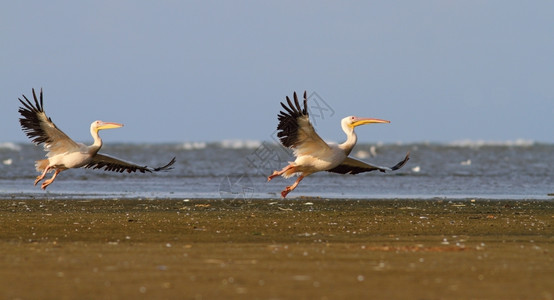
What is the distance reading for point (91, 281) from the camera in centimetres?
732

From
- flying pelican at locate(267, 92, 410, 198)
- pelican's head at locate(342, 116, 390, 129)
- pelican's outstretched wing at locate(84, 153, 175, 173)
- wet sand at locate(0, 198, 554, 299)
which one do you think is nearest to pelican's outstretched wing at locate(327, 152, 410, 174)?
flying pelican at locate(267, 92, 410, 198)

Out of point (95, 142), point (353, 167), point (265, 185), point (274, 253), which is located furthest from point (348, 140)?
point (265, 185)

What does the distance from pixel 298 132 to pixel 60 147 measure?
5695 mm

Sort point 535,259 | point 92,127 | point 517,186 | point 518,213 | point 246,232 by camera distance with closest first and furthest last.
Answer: point 535,259 < point 246,232 < point 518,213 < point 92,127 < point 517,186

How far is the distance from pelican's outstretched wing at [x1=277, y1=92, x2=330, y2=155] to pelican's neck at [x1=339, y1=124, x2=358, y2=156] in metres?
0.39

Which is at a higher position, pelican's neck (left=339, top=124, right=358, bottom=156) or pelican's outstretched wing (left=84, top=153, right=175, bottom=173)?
pelican's neck (left=339, top=124, right=358, bottom=156)

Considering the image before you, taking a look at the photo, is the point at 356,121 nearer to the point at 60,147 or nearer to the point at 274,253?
the point at 60,147

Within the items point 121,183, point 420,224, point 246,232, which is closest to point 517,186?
point 121,183

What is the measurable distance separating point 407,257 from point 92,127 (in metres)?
13.0

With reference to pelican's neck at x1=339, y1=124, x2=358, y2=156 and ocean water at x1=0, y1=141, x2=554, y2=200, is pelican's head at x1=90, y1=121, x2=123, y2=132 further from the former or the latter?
pelican's neck at x1=339, y1=124, x2=358, y2=156

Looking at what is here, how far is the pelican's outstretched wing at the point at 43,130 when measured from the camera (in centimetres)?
1786

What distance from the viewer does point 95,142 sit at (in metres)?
19.9

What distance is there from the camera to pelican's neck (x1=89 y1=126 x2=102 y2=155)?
770 inches

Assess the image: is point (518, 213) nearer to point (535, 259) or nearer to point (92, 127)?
point (535, 259)
